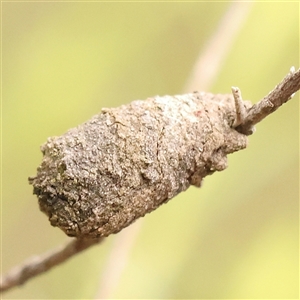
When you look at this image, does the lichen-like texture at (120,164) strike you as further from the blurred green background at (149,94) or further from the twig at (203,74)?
the blurred green background at (149,94)

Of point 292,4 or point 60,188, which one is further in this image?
point 292,4

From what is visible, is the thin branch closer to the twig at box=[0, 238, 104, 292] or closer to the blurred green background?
the twig at box=[0, 238, 104, 292]

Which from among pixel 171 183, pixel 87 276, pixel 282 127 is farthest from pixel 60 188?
pixel 282 127

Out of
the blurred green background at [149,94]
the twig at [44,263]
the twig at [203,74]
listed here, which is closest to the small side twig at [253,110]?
the twig at [44,263]

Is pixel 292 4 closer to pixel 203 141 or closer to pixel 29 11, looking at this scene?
pixel 29 11

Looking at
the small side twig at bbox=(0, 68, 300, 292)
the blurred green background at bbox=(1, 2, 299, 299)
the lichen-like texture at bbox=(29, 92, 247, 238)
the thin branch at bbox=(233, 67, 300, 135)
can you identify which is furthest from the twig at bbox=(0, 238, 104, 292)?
the blurred green background at bbox=(1, 2, 299, 299)
